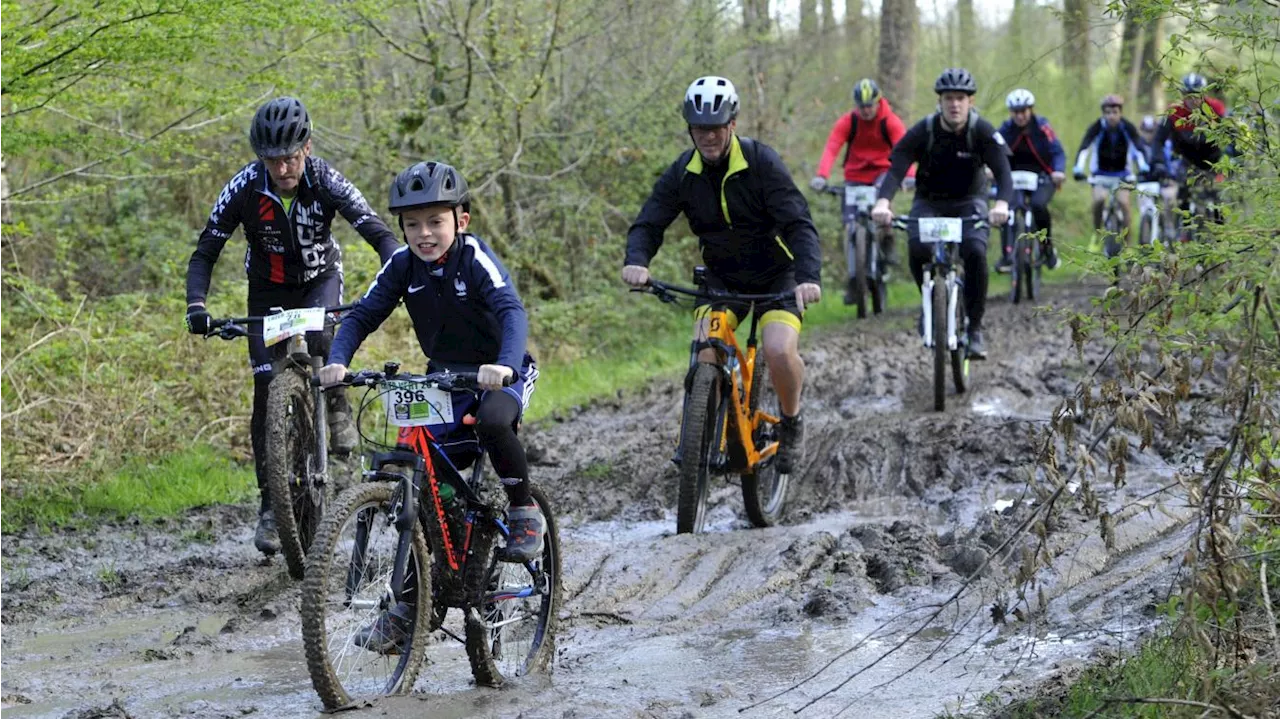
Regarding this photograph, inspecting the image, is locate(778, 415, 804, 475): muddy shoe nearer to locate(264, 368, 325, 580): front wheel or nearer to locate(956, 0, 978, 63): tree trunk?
locate(264, 368, 325, 580): front wheel

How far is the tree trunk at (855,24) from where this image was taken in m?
22.5

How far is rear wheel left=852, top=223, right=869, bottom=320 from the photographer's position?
16.0 meters

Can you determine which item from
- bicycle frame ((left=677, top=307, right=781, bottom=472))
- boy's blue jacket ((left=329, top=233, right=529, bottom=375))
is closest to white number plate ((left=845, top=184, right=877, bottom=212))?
bicycle frame ((left=677, top=307, right=781, bottom=472))

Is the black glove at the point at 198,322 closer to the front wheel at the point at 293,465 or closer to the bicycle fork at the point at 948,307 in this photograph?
the front wheel at the point at 293,465

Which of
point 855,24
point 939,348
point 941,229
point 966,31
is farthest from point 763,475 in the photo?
point 966,31

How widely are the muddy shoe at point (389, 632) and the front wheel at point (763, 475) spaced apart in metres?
3.27

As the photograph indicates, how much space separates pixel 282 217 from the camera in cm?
747

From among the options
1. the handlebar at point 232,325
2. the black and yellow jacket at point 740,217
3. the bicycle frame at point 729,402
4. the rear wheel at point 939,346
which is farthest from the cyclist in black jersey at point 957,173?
the handlebar at point 232,325

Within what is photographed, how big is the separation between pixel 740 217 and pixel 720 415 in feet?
3.46

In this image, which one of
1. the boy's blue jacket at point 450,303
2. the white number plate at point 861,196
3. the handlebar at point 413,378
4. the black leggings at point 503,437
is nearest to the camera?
the handlebar at point 413,378

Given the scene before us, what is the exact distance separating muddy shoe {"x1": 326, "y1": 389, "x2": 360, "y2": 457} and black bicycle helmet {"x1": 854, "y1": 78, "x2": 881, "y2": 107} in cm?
835

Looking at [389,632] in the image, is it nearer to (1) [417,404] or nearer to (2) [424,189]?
(1) [417,404]

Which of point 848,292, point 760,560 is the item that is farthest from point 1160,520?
point 848,292

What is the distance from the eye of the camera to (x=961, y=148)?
11.1 m
